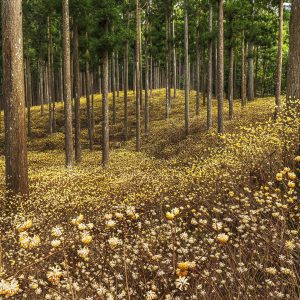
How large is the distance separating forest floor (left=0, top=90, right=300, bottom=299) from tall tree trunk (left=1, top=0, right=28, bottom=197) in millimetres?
817

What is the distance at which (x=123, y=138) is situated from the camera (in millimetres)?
26047

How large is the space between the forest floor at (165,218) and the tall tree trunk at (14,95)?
82 centimetres

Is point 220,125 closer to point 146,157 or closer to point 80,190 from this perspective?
point 146,157

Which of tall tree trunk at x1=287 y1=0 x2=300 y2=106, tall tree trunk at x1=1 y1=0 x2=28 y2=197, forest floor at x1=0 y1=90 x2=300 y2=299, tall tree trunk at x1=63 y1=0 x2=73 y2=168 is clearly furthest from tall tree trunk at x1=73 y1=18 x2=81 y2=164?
tall tree trunk at x1=287 y1=0 x2=300 y2=106

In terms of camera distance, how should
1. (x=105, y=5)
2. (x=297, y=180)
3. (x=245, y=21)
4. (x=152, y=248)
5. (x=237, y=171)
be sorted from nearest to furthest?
(x=152, y=248) < (x=297, y=180) < (x=237, y=171) < (x=105, y=5) < (x=245, y=21)

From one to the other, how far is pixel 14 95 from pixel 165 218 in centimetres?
531

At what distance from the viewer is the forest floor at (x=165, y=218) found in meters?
2.55

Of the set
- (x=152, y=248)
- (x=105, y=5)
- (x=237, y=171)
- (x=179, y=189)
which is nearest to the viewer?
(x=152, y=248)

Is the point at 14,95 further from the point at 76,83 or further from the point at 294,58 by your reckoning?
the point at 76,83

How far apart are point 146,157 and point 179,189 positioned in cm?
1052

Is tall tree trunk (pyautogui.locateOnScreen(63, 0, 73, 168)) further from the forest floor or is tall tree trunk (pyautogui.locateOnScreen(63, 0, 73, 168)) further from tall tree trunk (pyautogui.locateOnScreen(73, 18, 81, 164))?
tall tree trunk (pyautogui.locateOnScreen(73, 18, 81, 164))

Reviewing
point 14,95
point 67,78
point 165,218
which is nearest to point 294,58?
point 165,218

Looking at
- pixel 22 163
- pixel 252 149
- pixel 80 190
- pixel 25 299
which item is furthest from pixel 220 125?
pixel 25 299

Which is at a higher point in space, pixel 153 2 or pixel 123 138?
pixel 153 2
